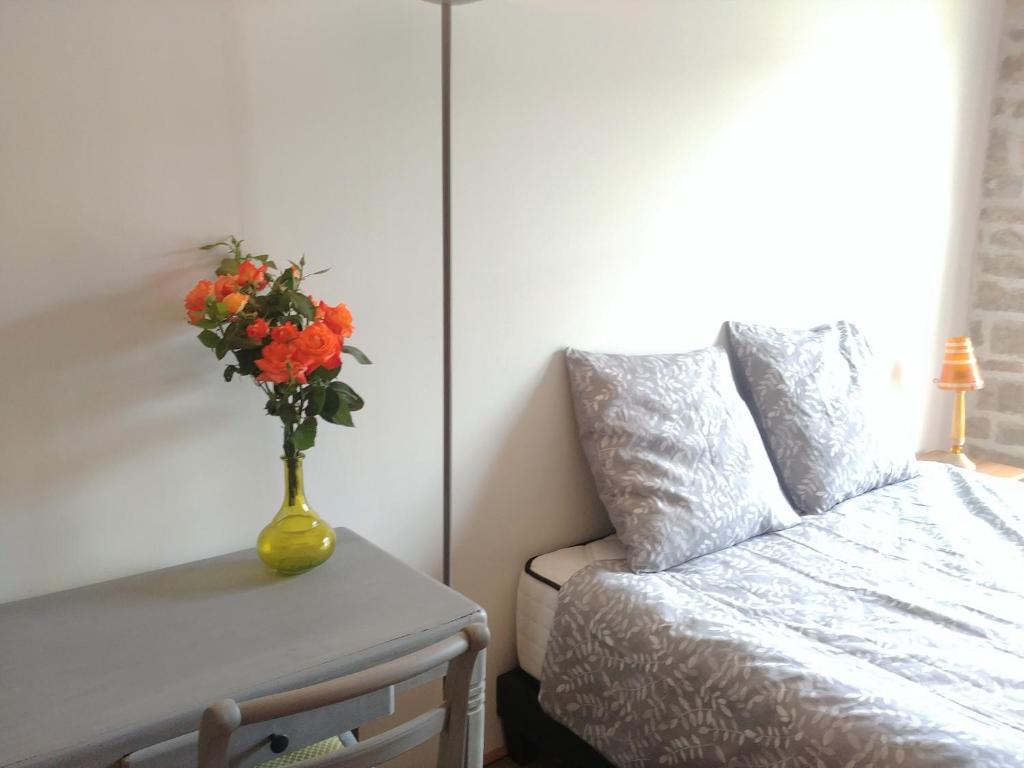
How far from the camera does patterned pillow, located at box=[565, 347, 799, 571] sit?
2.03 meters

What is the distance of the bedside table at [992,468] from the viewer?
3048mm

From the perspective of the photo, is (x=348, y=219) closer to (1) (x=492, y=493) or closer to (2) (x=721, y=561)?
(1) (x=492, y=493)

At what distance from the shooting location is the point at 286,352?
1.44 meters

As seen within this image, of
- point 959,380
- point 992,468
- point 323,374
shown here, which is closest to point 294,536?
point 323,374

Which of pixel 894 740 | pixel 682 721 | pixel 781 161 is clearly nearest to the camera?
pixel 894 740

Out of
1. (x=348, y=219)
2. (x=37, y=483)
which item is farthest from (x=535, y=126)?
→ (x=37, y=483)

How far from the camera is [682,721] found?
166 centimetres

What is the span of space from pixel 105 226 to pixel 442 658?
924 mm

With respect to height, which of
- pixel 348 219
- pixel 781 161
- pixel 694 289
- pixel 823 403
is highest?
pixel 781 161

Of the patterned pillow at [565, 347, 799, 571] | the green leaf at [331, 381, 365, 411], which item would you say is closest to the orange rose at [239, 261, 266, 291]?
the green leaf at [331, 381, 365, 411]

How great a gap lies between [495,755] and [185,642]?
109cm

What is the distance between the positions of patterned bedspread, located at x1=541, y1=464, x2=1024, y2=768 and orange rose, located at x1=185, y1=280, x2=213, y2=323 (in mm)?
999

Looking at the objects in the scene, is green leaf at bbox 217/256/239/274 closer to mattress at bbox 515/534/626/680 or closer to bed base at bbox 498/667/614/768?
mattress at bbox 515/534/626/680

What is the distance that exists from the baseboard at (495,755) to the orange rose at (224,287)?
1324mm
